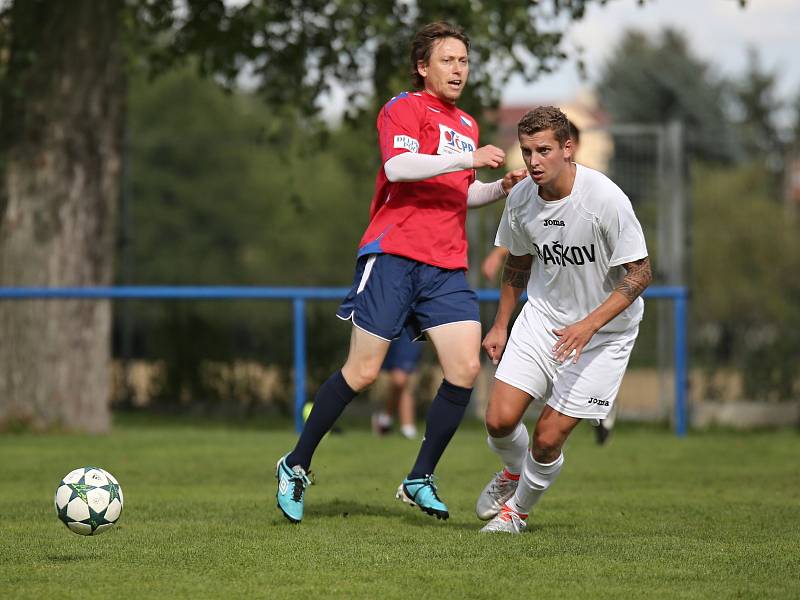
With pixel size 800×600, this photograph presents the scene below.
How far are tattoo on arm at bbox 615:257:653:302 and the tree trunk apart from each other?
26.0 feet

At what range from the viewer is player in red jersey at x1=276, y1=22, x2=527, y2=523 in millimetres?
6617

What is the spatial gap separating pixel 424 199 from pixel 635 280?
1.19 m

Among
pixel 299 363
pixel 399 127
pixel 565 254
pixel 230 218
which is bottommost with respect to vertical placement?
pixel 230 218

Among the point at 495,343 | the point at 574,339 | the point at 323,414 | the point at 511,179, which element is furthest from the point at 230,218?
the point at 574,339

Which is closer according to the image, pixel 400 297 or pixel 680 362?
pixel 400 297

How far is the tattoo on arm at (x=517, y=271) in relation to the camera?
21.7 ft

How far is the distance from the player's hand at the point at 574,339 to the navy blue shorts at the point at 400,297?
0.80 m

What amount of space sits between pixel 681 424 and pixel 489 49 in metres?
3.90

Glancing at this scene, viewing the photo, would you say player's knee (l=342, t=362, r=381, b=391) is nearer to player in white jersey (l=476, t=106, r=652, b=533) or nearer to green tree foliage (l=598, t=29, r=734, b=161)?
player in white jersey (l=476, t=106, r=652, b=533)

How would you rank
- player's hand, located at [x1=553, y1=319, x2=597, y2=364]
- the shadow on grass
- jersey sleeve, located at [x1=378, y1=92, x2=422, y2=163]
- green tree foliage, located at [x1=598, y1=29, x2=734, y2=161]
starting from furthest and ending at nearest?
green tree foliage, located at [x1=598, y1=29, x2=734, y2=161]
jersey sleeve, located at [x1=378, y1=92, x2=422, y2=163]
player's hand, located at [x1=553, y1=319, x2=597, y2=364]
the shadow on grass

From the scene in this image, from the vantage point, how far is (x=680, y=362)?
12633mm

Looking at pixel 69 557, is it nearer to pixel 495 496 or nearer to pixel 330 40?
pixel 495 496

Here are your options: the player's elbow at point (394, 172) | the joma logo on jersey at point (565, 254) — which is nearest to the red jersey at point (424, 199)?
the player's elbow at point (394, 172)

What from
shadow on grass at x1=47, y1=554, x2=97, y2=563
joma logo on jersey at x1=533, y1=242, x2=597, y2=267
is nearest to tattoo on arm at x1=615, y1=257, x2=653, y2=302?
joma logo on jersey at x1=533, y1=242, x2=597, y2=267
